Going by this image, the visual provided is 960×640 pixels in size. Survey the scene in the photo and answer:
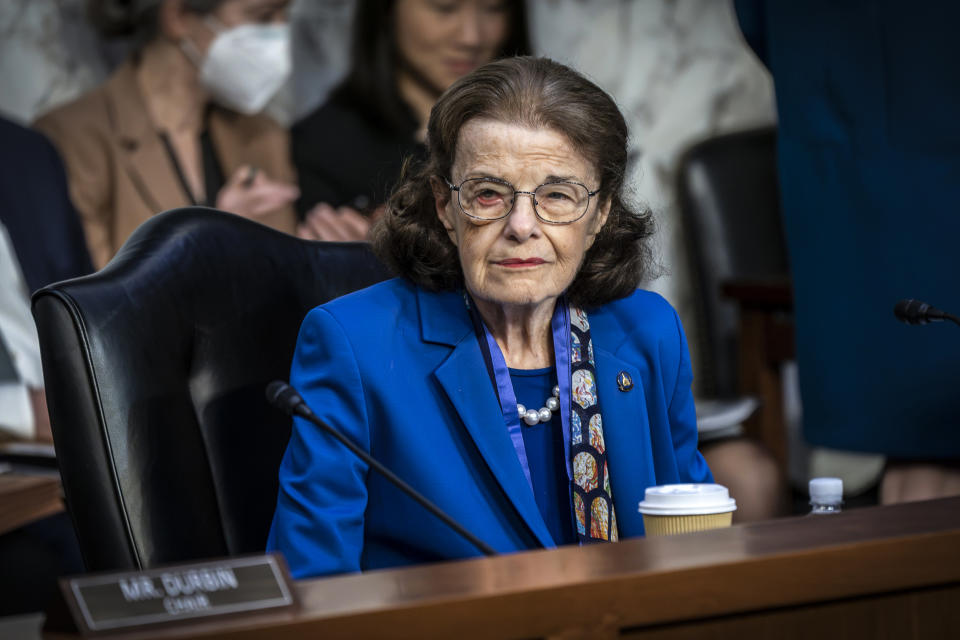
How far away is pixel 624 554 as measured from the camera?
89cm

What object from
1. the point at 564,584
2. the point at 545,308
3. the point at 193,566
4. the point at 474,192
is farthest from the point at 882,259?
the point at 193,566

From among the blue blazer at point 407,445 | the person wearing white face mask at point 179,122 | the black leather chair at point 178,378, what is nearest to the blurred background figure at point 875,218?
the blue blazer at point 407,445

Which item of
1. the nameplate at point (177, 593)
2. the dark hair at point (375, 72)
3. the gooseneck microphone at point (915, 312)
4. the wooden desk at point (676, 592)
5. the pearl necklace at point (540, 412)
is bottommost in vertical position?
the pearl necklace at point (540, 412)

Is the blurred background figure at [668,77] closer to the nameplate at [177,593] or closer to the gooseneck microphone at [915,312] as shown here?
the gooseneck microphone at [915,312]

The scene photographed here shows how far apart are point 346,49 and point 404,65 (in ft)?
0.66

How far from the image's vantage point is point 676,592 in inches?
32.5

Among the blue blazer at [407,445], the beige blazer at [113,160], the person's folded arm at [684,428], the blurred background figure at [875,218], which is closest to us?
the blue blazer at [407,445]

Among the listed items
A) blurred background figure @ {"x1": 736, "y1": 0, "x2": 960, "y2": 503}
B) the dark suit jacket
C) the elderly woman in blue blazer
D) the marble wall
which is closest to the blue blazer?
the elderly woman in blue blazer

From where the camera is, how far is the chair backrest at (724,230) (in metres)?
4.26

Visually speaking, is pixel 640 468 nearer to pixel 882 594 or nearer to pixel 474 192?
pixel 474 192

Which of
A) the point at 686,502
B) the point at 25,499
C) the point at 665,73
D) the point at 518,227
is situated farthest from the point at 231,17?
the point at 686,502

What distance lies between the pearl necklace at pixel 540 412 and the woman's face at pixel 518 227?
130 millimetres

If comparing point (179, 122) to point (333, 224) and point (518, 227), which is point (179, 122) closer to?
point (333, 224)

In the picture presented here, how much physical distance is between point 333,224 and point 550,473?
2414 millimetres
